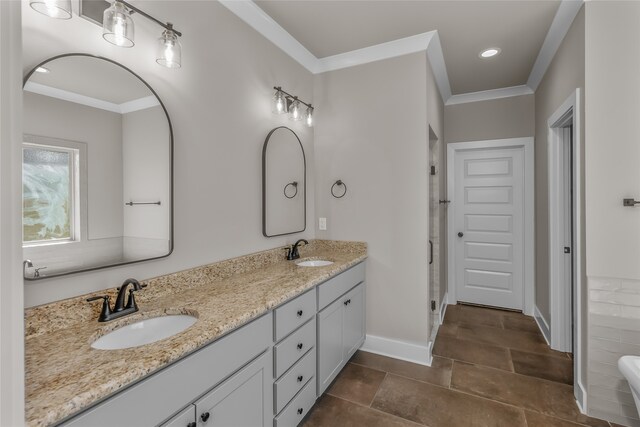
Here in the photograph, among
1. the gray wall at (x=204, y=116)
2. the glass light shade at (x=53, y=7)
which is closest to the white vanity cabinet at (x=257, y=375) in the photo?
the gray wall at (x=204, y=116)

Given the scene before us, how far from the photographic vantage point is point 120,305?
1.32 meters

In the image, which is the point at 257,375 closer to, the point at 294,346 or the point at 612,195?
the point at 294,346

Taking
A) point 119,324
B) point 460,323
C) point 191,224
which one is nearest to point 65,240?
point 119,324

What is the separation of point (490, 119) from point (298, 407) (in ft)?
12.3

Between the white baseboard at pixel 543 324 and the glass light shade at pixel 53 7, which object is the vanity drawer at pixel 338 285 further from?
the white baseboard at pixel 543 324

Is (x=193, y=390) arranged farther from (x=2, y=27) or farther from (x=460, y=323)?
(x=460, y=323)

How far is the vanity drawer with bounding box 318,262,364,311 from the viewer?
2.04 meters

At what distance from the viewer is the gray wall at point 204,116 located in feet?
4.17

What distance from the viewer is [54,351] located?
40.3 inches

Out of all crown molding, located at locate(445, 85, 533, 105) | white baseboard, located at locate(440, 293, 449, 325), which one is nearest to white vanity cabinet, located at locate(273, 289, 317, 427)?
white baseboard, located at locate(440, 293, 449, 325)

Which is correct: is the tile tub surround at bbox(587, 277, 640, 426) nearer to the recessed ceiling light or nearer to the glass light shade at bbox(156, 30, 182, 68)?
the recessed ceiling light

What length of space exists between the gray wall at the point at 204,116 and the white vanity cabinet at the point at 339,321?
2.08 feet

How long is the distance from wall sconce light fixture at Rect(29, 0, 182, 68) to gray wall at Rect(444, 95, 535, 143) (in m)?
3.42

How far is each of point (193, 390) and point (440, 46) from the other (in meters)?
3.01
